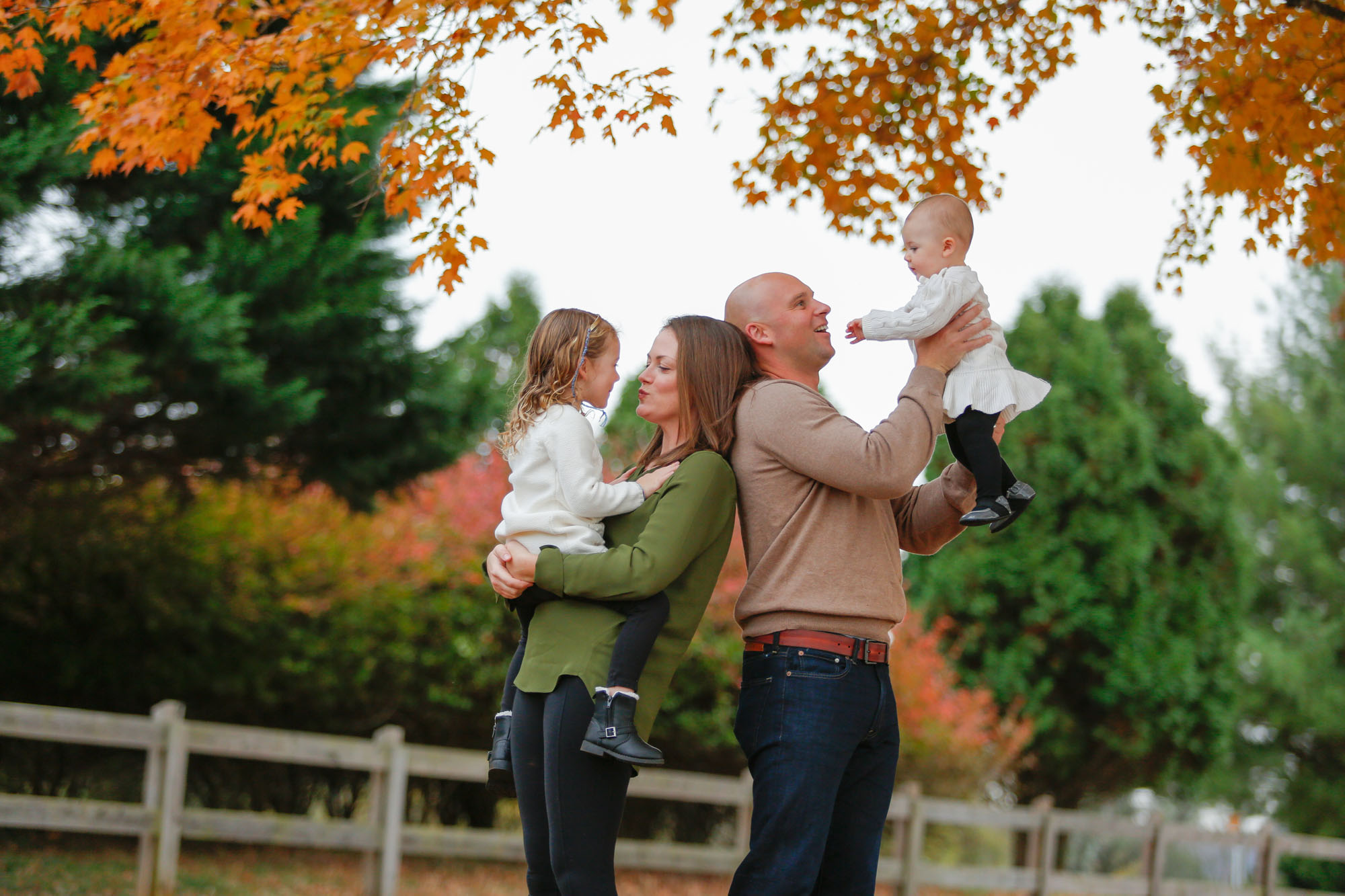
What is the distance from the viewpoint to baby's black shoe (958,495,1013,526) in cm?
292

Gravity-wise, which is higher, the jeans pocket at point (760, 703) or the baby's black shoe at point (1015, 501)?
the baby's black shoe at point (1015, 501)

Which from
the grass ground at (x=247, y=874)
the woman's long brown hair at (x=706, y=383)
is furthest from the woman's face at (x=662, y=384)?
the grass ground at (x=247, y=874)

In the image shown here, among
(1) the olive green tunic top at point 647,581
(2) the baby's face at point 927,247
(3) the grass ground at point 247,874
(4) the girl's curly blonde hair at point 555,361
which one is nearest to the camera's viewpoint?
(1) the olive green tunic top at point 647,581

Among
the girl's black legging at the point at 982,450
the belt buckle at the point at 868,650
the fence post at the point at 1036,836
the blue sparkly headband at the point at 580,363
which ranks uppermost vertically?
the blue sparkly headband at the point at 580,363

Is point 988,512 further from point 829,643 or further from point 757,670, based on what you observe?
point 757,670

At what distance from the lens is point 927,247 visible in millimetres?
3131

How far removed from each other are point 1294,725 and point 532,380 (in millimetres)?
19702

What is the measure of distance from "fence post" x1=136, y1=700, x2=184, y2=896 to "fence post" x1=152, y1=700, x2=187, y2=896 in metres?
0.02

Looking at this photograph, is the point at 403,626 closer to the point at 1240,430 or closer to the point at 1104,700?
the point at 1104,700

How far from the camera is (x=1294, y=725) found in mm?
19172

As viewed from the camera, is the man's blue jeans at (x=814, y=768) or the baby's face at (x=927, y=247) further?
the baby's face at (x=927, y=247)

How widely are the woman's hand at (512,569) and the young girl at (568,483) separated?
43mm

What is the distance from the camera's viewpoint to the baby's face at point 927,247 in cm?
313

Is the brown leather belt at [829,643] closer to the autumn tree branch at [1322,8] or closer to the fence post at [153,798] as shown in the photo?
the autumn tree branch at [1322,8]
